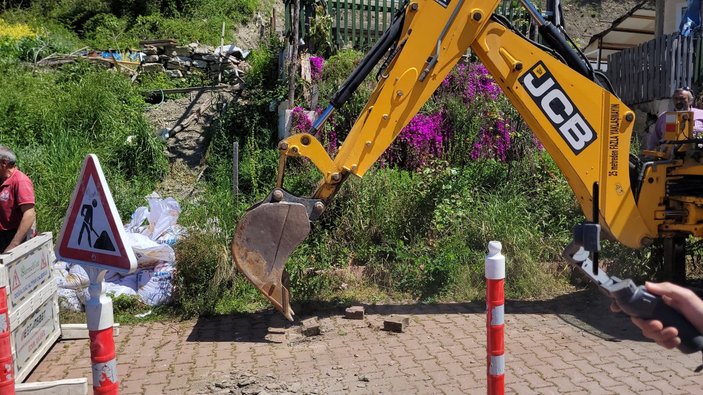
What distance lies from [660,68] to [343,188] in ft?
20.8

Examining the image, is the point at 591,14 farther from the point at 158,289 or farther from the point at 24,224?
the point at 24,224

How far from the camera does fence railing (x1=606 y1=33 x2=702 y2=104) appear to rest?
1037 cm

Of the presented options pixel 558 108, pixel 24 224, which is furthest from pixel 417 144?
pixel 24 224

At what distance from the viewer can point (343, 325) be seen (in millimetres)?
6340

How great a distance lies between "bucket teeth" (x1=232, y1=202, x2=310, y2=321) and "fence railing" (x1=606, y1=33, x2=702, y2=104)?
7.70 meters

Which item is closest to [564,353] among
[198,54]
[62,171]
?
[62,171]

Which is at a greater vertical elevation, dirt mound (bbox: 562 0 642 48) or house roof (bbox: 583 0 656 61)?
dirt mound (bbox: 562 0 642 48)

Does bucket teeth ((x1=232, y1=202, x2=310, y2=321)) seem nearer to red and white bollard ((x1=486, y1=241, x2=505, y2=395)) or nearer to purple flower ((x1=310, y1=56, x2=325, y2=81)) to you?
red and white bollard ((x1=486, y1=241, x2=505, y2=395))

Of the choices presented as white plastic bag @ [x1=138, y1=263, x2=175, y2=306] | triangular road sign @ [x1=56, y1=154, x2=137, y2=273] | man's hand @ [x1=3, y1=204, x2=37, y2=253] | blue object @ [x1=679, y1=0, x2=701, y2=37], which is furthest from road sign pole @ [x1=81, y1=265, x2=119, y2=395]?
blue object @ [x1=679, y1=0, x2=701, y2=37]

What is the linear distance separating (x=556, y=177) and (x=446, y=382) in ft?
15.5

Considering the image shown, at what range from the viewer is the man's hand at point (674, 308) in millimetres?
2102

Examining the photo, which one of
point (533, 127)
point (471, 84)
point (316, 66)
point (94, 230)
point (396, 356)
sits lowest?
point (396, 356)

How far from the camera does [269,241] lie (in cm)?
575

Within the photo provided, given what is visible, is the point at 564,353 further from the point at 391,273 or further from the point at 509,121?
the point at 509,121
